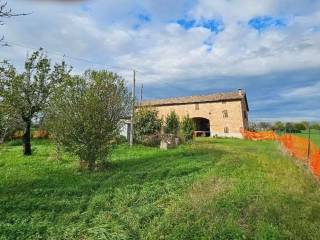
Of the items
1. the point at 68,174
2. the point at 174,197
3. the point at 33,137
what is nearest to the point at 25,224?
the point at 174,197

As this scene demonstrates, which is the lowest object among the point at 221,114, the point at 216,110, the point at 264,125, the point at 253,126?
the point at 253,126

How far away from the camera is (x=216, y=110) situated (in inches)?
2126

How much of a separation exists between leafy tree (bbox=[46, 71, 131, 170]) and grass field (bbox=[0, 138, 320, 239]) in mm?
1371

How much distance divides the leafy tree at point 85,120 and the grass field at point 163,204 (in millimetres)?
1371

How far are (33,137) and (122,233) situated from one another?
35.7 m

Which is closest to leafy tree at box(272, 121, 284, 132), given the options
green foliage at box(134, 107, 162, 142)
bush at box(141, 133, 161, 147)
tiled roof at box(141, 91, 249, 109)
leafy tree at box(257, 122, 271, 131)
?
leafy tree at box(257, 122, 271, 131)

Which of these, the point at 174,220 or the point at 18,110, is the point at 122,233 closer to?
the point at 174,220

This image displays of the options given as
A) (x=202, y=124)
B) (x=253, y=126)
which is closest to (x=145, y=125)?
(x=202, y=124)

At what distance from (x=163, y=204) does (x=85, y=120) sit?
22.1ft

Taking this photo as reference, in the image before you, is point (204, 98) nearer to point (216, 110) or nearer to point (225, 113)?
point (216, 110)

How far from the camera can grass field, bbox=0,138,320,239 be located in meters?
7.42

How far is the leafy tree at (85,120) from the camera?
1487 cm

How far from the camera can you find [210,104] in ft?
180

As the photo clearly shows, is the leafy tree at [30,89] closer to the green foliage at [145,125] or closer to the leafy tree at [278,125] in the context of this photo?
the green foliage at [145,125]
